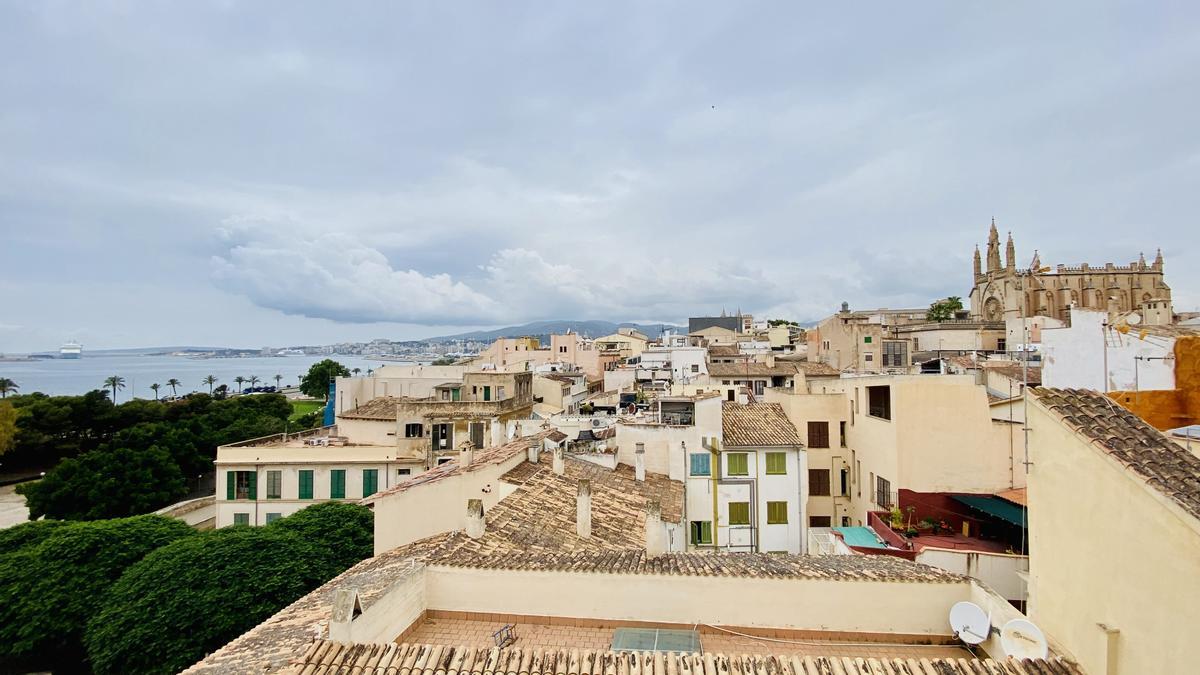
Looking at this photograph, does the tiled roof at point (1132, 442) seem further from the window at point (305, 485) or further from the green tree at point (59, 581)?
the window at point (305, 485)

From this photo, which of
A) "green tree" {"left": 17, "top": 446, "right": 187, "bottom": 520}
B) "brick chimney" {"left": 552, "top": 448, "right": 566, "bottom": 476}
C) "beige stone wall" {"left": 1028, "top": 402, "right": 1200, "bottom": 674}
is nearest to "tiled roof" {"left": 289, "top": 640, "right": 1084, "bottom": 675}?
"beige stone wall" {"left": 1028, "top": 402, "right": 1200, "bottom": 674}

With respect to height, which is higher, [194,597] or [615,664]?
[615,664]

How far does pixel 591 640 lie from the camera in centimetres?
773

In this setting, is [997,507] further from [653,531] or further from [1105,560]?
[1105,560]

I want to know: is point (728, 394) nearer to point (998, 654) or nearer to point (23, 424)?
point (998, 654)

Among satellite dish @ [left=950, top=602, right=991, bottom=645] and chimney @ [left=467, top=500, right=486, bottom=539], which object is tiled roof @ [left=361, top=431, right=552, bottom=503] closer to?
chimney @ [left=467, top=500, right=486, bottom=539]

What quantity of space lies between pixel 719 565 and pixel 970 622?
3.23m

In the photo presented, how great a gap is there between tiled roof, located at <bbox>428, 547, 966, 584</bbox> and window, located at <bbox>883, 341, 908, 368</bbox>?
31.0 meters

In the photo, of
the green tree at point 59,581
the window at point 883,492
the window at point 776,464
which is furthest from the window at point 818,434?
the green tree at point 59,581

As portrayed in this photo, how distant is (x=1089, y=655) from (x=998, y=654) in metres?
1.61

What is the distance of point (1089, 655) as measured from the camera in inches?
202

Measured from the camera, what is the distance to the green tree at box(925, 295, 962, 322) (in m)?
74.8

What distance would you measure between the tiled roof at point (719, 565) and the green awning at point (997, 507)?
5918mm

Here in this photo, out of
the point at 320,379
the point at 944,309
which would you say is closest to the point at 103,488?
the point at 320,379
